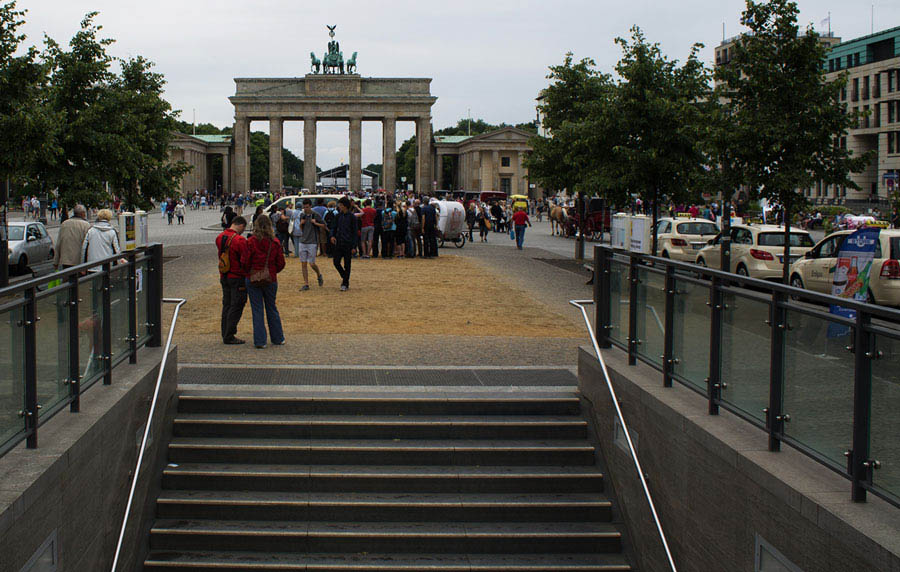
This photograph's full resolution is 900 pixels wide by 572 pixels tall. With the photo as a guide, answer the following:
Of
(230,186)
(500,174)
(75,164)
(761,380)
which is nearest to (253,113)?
(230,186)

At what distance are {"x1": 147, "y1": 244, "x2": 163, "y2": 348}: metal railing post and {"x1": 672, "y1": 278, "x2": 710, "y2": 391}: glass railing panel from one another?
5.19 m

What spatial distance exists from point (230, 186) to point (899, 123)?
305ft

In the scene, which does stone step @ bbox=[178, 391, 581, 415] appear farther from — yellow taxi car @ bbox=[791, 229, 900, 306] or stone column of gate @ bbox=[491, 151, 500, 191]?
stone column of gate @ bbox=[491, 151, 500, 191]

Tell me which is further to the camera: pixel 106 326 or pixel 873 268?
pixel 873 268

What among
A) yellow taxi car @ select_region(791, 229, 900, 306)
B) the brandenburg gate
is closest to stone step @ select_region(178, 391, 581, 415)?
yellow taxi car @ select_region(791, 229, 900, 306)

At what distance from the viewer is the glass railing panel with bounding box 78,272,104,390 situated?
24.9 ft

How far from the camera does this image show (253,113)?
119 m

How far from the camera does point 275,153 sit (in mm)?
116500

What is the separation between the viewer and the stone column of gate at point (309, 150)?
378 ft

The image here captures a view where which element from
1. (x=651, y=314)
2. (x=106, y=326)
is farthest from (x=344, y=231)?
(x=651, y=314)

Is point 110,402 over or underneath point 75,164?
underneath

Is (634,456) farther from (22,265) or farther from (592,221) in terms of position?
(592,221)

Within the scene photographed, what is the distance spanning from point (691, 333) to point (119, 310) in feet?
16.4

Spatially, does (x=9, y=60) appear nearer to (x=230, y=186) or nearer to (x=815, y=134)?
(x=815, y=134)
